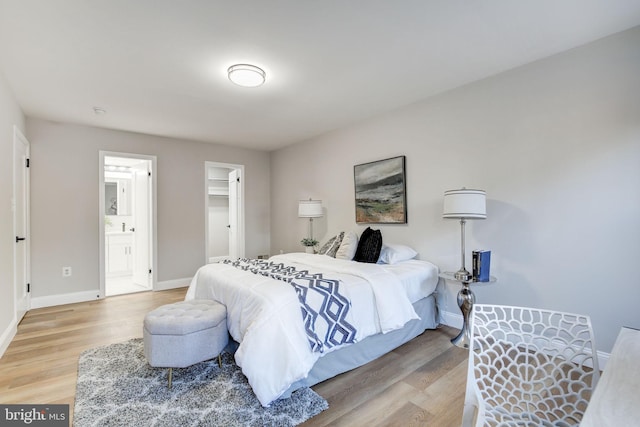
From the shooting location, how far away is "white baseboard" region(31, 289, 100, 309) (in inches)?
157

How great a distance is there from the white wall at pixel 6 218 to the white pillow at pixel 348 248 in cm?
320

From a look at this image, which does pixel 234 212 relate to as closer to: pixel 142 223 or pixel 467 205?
pixel 142 223

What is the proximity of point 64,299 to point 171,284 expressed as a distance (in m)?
1.35

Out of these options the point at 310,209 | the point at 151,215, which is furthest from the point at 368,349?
the point at 151,215

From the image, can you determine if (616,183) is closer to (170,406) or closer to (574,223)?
(574,223)

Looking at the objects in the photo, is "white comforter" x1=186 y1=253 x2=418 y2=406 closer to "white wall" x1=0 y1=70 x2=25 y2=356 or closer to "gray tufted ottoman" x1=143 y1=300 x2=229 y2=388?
"gray tufted ottoman" x1=143 y1=300 x2=229 y2=388

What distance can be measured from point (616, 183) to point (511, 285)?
1.13 meters

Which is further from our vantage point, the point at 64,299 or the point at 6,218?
the point at 64,299

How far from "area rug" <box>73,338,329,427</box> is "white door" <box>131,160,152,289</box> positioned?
272cm

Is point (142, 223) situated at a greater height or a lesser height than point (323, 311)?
greater

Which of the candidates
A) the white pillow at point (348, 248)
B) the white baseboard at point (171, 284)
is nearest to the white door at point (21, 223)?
the white baseboard at point (171, 284)

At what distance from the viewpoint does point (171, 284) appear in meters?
4.97

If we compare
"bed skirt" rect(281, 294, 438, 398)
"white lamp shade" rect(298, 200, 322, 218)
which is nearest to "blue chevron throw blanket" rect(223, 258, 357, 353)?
"bed skirt" rect(281, 294, 438, 398)

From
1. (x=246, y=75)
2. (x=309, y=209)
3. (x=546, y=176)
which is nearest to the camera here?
(x=546, y=176)
